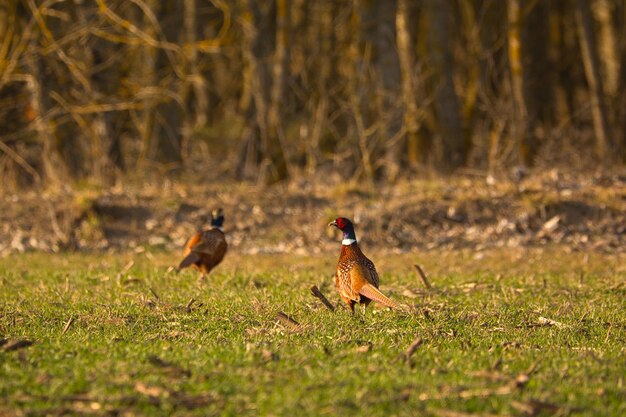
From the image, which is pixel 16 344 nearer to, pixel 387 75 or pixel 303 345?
pixel 303 345

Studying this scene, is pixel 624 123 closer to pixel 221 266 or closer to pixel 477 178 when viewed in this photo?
pixel 477 178

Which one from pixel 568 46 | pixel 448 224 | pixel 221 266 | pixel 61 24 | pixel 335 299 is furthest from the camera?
pixel 568 46

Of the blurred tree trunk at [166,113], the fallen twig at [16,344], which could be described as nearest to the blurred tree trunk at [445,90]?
the blurred tree trunk at [166,113]

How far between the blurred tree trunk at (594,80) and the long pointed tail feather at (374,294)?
1587 centimetres

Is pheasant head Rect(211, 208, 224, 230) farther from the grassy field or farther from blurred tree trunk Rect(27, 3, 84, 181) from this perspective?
blurred tree trunk Rect(27, 3, 84, 181)

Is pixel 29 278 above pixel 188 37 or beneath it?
beneath

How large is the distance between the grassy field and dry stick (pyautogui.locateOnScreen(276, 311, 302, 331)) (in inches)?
1.8

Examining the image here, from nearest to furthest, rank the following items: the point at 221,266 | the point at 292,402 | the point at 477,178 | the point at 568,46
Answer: the point at 292,402 → the point at 221,266 → the point at 477,178 → the point at 568,46

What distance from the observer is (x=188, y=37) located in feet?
109

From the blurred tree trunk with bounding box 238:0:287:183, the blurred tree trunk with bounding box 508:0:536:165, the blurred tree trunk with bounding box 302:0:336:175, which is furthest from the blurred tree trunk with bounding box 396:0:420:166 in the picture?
the blurred tree trunk with bounding box 238:0:287:183

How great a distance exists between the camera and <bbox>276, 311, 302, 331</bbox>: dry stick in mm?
8616

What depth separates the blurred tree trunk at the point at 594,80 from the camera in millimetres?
24766

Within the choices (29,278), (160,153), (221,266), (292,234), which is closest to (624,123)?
(160,153)

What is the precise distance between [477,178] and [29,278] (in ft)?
31.5
